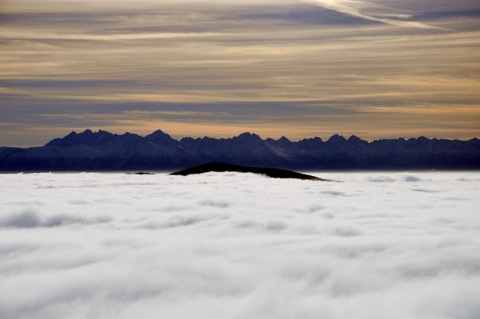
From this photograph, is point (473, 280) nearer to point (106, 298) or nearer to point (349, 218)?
point (106, 298)

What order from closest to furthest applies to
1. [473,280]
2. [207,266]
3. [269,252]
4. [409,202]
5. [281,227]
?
[473,280]
[207,266]
[269,252]
[281,227]
[409,202]

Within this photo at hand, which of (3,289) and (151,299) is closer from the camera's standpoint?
(151,299)

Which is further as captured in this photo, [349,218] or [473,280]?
[349,218]

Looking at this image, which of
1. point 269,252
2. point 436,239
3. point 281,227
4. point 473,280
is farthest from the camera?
point 281,227

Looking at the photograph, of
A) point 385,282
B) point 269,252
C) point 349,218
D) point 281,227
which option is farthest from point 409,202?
point 385,282

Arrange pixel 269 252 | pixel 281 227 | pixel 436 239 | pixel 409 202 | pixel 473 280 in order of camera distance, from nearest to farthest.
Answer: pixel 473 280
pixel 269 252
pixel 436 239
pixel 281 227
pixel 409 202

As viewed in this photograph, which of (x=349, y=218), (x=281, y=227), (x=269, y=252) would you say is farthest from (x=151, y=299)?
(x=349, y=218)

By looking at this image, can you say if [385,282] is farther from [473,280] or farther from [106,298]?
[106,298]

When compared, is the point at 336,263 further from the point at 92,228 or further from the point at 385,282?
the point at 92,228

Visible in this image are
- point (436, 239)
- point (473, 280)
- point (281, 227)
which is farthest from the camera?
point (281, 227)
